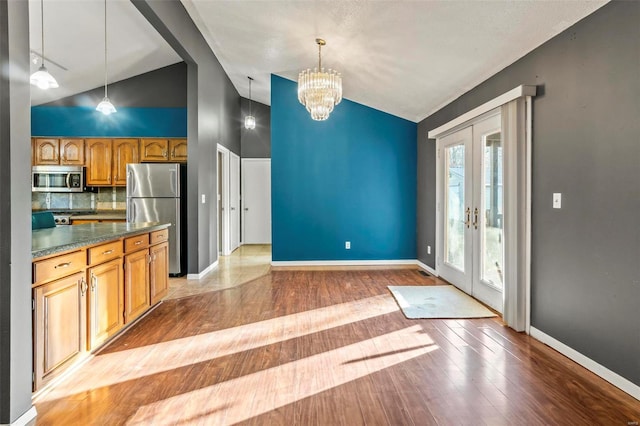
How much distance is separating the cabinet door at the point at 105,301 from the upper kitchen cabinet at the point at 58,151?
384 centimetres

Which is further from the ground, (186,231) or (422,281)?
(186,231)

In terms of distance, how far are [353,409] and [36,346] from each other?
1.77 m

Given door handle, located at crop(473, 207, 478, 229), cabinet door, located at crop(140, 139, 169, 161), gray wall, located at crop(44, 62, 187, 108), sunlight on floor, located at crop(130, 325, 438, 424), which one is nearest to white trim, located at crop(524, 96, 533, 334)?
sunlight on floor, located at crop(130, 325, 438, 424)

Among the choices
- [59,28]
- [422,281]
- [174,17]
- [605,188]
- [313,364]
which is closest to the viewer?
[605,188]

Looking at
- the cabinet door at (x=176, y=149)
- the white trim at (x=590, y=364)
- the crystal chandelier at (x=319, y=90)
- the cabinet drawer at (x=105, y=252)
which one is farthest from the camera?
the cabinet door at (x=176, y=149)

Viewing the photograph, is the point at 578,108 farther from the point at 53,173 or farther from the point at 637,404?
the point at 53,173

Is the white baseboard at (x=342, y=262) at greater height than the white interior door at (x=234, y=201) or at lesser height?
lesser

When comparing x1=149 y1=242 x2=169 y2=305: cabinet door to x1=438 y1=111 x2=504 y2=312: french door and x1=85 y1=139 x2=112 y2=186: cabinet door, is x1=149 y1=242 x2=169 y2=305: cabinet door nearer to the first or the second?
x1=85 y1=139 x2=112 y2=186: cabinet door

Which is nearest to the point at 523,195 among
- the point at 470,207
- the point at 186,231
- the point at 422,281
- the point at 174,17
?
the point at 470,207

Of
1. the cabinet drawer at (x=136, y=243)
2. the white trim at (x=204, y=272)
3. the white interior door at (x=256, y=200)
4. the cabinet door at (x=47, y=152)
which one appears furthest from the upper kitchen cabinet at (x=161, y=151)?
the white interior door at (x=256, y=200)

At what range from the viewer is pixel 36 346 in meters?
1.97

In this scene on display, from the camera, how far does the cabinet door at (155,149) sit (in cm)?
568

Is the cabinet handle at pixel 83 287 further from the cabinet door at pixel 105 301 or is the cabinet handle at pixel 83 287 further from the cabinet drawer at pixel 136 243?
the cabinet drawer at pixel 136 243

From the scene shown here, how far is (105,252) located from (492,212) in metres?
3.65
